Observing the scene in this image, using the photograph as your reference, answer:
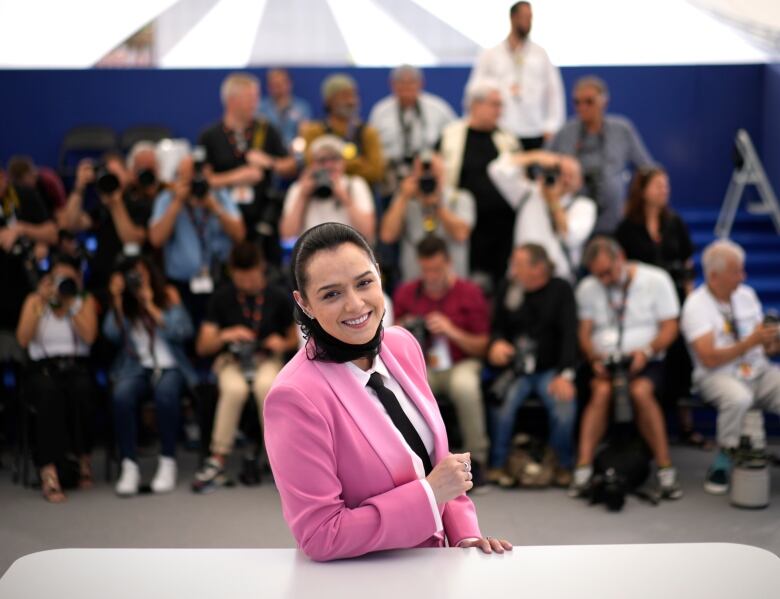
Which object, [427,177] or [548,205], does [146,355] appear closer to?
[427,177]

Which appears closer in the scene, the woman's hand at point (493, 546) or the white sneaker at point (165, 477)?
the woman's hand at point (493, 546)

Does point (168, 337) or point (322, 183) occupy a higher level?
point (322, 183)

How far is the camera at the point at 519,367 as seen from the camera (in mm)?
5301

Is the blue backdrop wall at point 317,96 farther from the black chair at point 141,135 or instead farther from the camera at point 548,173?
the camera at point 548,173

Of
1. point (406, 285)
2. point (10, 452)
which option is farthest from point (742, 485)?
point (10, 452)

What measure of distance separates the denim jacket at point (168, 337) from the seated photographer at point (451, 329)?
1143 millimetres

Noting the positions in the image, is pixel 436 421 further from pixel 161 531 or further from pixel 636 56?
pixel 636 56

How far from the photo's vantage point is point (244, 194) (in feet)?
19.8

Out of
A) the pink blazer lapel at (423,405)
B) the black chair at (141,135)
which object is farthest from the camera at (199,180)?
the pink blazer lapel at (423,405)

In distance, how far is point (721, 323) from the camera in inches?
209

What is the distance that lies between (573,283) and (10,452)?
3408 millimetres

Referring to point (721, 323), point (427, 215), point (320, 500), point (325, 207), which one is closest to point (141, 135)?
point (325, 207)

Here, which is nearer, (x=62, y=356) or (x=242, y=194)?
(x=62, y=356)

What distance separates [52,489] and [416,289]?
6.98 feet
